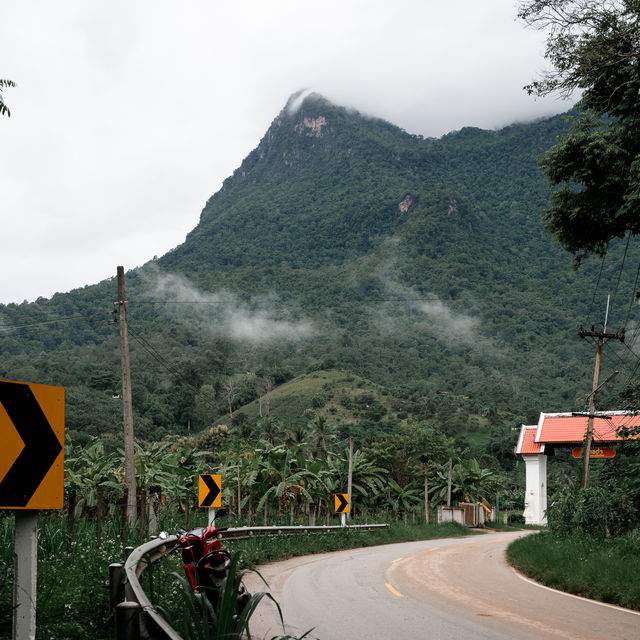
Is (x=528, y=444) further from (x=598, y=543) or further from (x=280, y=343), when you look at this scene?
(x=280, y=343)

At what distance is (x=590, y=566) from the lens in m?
12.9

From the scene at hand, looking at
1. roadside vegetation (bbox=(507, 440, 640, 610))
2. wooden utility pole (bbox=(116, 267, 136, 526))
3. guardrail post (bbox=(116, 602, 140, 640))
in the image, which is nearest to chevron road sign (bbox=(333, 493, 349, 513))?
roadside vegetation (bbox=(507, 440, 640, 610))

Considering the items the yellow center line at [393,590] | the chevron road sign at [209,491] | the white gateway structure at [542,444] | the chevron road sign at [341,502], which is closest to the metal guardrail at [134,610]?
the yellow center line at [393,590]

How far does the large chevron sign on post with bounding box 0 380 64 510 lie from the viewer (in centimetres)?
381

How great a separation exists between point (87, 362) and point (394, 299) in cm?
10771

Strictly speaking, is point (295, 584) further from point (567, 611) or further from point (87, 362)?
point (87, 362)

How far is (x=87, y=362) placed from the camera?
103000 millimetres

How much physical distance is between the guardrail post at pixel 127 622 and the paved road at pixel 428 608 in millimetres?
3303

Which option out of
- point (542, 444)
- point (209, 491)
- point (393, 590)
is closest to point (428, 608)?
point (393, 590)

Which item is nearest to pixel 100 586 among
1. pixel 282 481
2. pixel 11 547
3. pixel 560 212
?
pixel 11 547

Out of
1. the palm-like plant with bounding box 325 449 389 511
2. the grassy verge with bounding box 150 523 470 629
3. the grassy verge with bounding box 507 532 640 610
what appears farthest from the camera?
the palm-like plant with bounding box 325 449 389 511

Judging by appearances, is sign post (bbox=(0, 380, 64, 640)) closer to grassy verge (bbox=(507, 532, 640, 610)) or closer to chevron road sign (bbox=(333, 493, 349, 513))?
grassy verge (bbox=(507, 532, 640, 610))

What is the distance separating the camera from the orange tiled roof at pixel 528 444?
154ft

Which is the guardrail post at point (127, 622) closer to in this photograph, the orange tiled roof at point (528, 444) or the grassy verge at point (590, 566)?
the grassy verge at point (590, 566)
